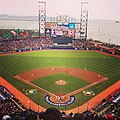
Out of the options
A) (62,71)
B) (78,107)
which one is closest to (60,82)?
(62,71)

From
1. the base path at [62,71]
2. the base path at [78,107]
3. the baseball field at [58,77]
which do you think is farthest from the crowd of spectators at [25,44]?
the base path at [78,107]

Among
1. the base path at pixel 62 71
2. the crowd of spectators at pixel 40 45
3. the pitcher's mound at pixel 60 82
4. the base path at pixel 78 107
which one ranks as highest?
the crowd of spectators at pixel 40 45

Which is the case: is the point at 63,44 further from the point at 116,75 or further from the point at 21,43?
the point at 116,75

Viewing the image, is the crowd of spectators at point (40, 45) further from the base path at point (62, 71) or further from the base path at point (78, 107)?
the base path at point (78, 107)

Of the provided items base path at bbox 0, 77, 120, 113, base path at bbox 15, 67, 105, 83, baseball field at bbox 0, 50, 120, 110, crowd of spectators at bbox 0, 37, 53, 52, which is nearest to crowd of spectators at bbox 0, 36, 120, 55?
crowd of spectators at bbox 0, 37, 53, 52

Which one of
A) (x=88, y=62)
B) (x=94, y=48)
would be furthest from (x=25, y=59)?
(x=94, y=48)

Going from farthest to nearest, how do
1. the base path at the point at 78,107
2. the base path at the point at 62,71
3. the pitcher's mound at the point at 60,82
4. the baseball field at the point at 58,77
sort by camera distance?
the base path at the point at 62,71 → the pitcher's mound at the point at 60,82 → the baseball field at the point at 58,77 → the base path at the point at 78,107

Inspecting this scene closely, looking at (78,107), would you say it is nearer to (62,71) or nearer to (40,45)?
(62,71)

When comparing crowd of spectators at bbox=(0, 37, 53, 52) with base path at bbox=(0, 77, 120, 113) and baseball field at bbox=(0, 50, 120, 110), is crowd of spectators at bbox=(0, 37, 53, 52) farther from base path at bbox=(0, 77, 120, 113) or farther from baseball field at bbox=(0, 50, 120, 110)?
base path at bbox=(0, 77, 120, 113)
